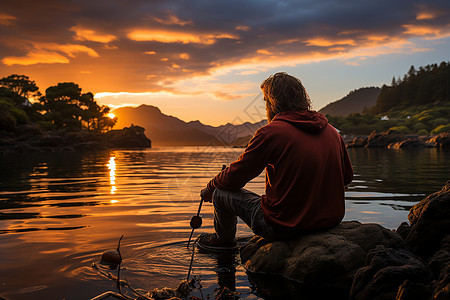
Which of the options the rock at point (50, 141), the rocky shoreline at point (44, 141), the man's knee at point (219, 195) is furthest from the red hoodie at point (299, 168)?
the rock at point (50, 141)

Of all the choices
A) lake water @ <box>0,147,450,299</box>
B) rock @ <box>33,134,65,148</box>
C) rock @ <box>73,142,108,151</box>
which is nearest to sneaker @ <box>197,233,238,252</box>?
lake water @ <box>0,147,450,299</box>

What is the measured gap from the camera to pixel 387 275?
3.13 meters

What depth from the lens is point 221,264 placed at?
4.59m

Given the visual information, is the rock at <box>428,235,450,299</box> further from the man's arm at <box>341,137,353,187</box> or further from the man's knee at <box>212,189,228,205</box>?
the man's knee at <box>212,189,228,205</box>

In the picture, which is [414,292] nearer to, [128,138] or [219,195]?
[219,195]

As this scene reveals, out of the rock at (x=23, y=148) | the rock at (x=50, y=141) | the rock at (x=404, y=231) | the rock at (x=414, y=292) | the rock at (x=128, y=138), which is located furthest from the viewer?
the rock at (x=128, y=138)

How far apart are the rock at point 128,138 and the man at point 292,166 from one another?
299 ft

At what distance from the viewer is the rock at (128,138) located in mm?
97062

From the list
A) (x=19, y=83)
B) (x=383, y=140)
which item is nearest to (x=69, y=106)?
(x=19, y=83)

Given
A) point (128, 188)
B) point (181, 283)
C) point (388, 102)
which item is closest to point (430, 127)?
point (388, 102)

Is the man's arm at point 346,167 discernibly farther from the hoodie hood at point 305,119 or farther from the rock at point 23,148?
the rock at point 23,148

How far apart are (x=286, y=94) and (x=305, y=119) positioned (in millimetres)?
338

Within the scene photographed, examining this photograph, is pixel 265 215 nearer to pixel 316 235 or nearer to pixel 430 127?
pixel 316 235

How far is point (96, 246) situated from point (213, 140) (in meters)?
2.11
